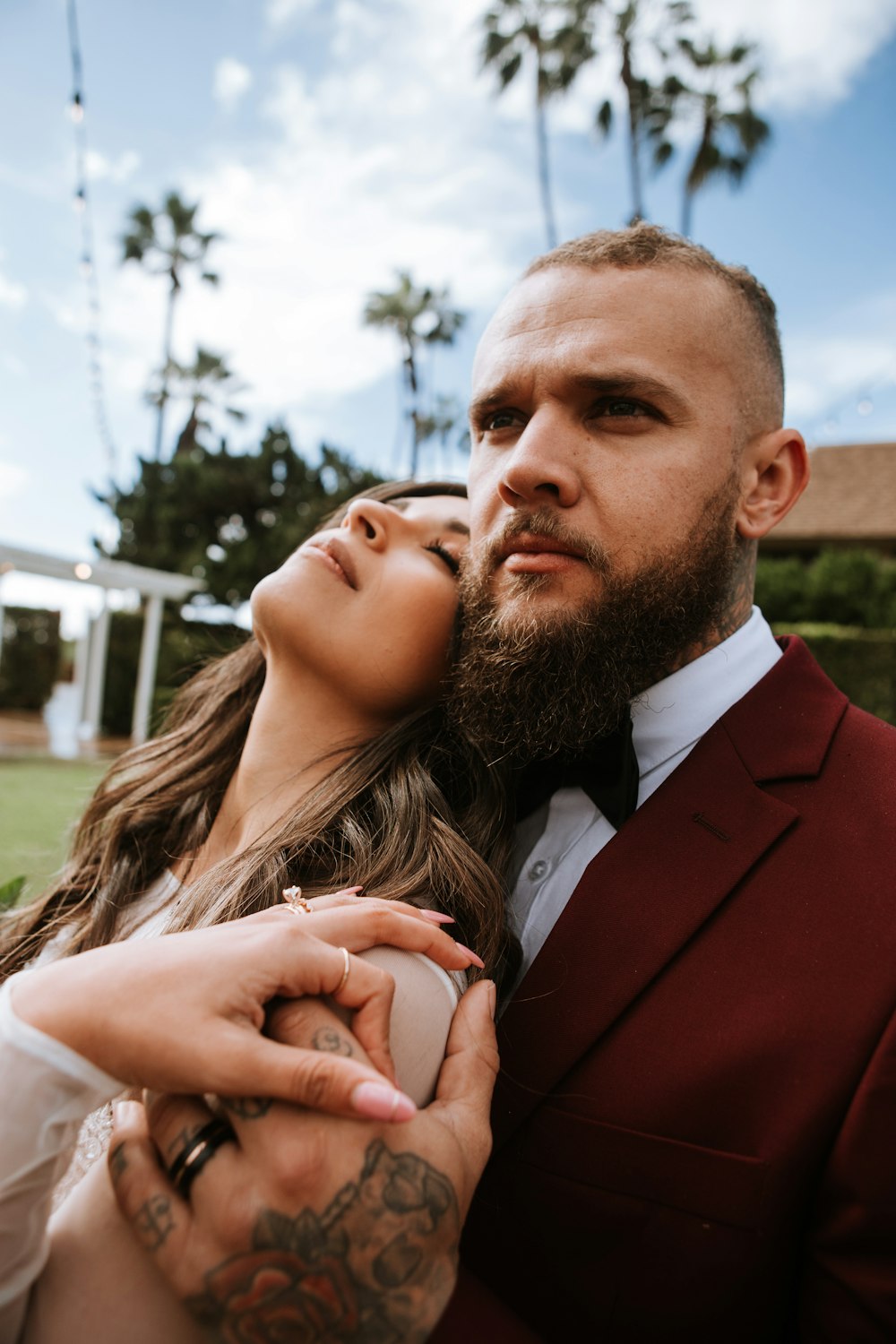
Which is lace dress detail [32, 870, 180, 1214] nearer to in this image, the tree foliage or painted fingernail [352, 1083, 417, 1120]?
painted fingernail [352, 1083, 417, 1120]

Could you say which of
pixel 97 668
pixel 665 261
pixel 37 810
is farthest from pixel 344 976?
pixel 97 668

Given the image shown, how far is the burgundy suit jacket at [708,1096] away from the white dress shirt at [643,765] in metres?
0.23

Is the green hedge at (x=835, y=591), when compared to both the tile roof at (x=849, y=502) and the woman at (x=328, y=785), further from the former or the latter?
the woman at (x=328, y=785)

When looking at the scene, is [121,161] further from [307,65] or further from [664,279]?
[664,279]

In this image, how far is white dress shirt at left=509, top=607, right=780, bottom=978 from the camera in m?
2.13

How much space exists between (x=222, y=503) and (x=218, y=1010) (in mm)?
24578

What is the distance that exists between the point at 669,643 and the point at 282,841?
3.83 feet

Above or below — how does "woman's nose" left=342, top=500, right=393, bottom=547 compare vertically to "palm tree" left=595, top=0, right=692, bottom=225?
below

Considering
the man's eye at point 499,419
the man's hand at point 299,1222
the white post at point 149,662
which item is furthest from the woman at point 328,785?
the white post at point 149,662

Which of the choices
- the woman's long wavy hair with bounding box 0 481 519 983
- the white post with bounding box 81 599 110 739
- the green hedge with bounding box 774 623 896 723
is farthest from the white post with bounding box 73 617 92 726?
the woman's long wavy hair with bounding box 0 481 519 983

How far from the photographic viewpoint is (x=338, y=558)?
2.70 meters

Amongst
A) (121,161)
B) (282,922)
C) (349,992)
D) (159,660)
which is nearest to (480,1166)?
(349,992)

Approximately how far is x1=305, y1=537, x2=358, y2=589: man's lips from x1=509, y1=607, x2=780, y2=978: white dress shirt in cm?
96

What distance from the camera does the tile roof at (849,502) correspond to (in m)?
23.8
